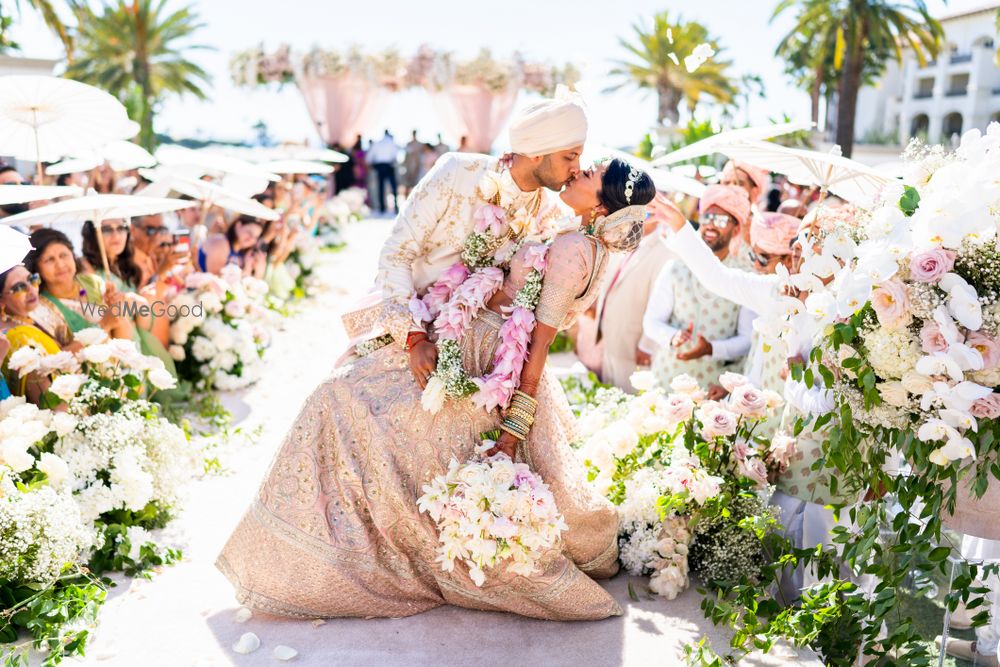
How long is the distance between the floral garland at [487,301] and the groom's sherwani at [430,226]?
41mm

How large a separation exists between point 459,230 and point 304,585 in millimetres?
1551

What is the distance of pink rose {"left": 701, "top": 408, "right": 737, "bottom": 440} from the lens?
3.71 metres

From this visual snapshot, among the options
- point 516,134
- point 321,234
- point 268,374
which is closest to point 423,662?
point 516,134

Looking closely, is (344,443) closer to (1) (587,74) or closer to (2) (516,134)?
(2) (516,134)

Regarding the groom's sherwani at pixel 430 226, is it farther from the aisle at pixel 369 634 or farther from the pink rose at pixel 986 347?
the pink rose at pixel 986 347

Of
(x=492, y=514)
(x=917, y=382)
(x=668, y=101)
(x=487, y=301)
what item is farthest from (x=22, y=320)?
(x=668, y=101)

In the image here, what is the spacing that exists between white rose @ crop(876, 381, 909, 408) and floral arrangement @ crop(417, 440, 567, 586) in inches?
49.4

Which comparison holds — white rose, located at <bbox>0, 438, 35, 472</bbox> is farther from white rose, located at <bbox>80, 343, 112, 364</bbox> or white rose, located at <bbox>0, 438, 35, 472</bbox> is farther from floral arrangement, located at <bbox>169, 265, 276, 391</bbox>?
floral arrangement, located at <bbox>169, 265, 276, 391</bbox>

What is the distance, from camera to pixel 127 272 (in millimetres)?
6473

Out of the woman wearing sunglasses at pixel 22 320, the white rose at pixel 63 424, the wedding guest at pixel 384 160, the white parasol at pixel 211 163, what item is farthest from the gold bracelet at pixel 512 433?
the wedding guest at pixel 384 160

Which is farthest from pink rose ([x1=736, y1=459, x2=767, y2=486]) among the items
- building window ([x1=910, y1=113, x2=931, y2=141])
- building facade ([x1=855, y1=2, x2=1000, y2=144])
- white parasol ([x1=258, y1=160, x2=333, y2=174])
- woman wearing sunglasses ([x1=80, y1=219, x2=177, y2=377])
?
building window ([x1=910, y1=113, x2=931, y2=141])

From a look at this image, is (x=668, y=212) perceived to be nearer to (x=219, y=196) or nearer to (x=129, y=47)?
(x=219, y=196)

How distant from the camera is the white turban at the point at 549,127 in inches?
121

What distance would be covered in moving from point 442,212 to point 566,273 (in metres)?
0.55
